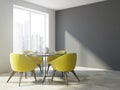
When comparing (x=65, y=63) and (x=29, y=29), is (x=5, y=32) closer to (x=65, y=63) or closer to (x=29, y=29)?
(x=29, y=29)

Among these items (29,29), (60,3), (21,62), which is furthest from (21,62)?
(60,3)

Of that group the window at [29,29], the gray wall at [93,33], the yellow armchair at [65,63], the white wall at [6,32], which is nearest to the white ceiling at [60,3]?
the gray wall at [93,33]

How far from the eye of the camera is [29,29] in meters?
5.92

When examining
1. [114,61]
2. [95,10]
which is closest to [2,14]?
[95,10]

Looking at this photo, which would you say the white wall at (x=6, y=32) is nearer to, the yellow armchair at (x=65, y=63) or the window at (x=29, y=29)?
the window at (x=29, y=29)

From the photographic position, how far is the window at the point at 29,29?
5.48 meters

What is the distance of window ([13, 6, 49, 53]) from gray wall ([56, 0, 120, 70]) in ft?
2.44

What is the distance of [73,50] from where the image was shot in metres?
6.32

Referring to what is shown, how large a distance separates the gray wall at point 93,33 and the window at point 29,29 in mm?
744

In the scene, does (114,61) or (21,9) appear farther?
(21,9)

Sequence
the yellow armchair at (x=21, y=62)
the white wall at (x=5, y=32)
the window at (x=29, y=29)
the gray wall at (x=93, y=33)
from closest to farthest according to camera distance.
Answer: the yellow armchair at (x=21, y=62) → the white wall at (x=5, y=32) → the gray wall at (x=93, y=33) → the window at (x=29, y=29)

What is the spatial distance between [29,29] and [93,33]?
253 centimetres

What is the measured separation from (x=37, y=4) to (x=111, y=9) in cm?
284

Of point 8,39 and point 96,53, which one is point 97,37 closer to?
point 96,53
